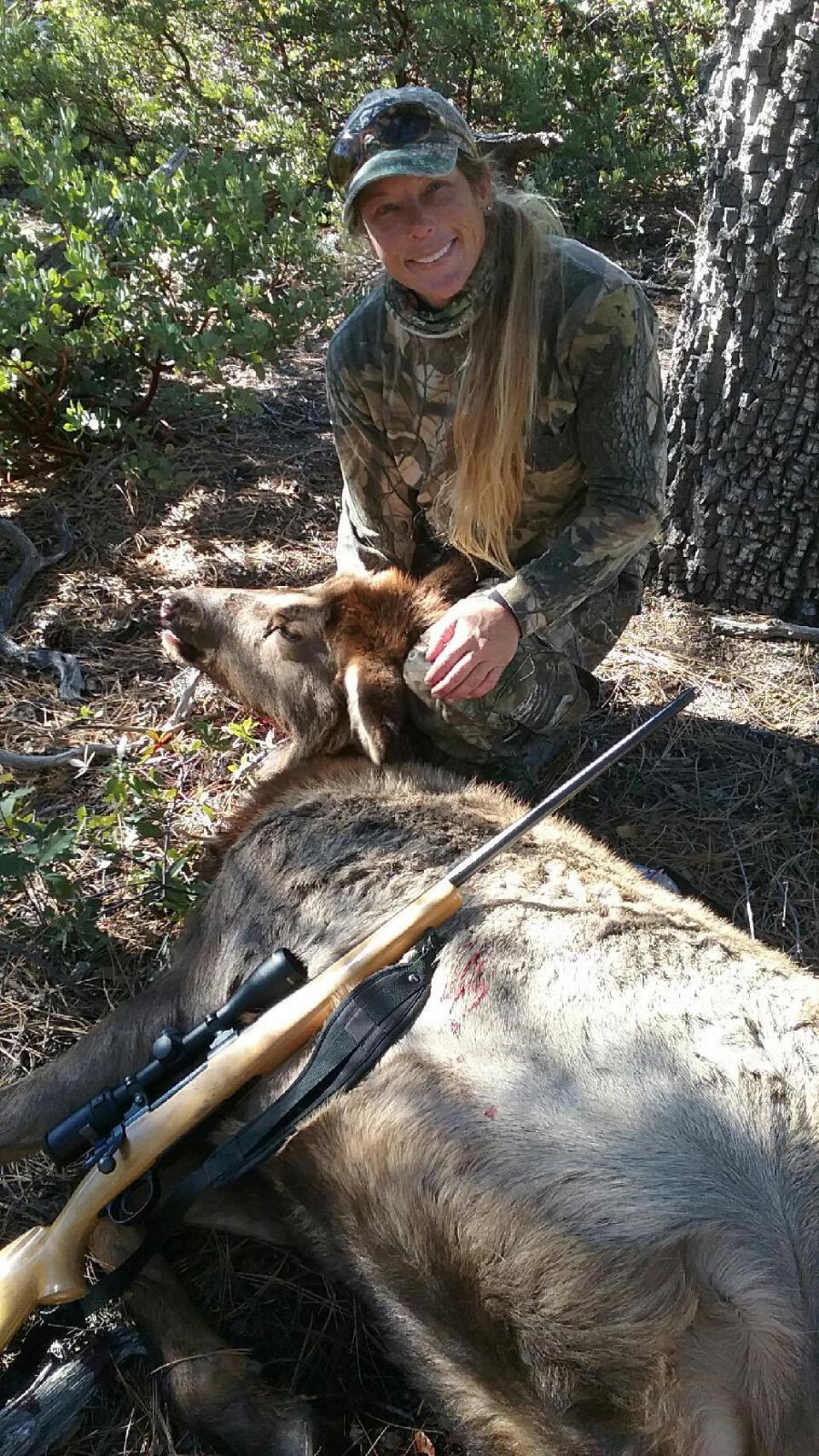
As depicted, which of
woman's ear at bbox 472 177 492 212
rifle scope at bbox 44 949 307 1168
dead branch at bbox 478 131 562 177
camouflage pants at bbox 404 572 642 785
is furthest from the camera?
dead branch at bbox 478 131 562 177

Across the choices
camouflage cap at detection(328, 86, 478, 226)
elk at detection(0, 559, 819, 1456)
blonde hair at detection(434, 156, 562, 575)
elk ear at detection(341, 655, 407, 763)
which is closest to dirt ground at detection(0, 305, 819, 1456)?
elk at detection(0, 559, 819, 1456)

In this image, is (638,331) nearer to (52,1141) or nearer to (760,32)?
(760,32)

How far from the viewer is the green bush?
16.4 feet

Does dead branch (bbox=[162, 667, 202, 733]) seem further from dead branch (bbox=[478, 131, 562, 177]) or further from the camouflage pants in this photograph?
dead branch (bbox=[478, 131, 562, 177])

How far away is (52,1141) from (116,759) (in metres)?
1.59

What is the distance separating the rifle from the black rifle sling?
9 centimetres

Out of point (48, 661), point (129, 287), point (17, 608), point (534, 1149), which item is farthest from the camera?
point (129, 287)

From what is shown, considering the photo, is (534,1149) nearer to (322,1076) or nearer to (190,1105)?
(322,1076)

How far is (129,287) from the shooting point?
17.7 feet

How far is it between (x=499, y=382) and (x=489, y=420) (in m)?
0.14

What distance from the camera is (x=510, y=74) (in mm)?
8023

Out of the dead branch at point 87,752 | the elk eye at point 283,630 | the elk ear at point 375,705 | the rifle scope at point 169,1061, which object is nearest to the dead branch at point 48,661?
the dead branch at point 87,752

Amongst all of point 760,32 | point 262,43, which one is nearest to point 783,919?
point 760,32

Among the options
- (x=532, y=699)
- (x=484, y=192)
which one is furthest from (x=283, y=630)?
(x=484, y=192)
